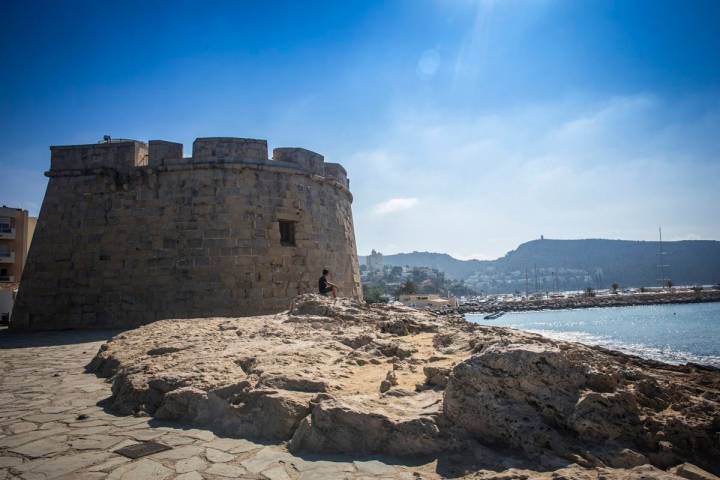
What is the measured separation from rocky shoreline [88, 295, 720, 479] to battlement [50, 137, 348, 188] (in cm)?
779

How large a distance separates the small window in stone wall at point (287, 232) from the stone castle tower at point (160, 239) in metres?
0.12

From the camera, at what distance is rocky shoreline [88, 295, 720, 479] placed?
2432 millimetres

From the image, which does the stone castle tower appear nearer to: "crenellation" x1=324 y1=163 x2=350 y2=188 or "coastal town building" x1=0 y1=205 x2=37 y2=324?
"crenellation" x1=324 y1=163 x2=350 y2=188

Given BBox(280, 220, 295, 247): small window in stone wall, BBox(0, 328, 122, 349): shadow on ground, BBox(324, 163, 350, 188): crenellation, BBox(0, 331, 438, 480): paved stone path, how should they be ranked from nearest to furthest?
BBox(0, 331, 438, 480): paved stone path
BBox(0, 328, 122, 349): shadow on ground
BBox(280, 220, 295, 247): small window in stone wall
BBox(324, 163, 350, 188): crenellation

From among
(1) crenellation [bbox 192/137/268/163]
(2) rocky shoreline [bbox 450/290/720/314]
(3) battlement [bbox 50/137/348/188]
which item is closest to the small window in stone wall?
(3) battlement [bbox 50/137/348/188]

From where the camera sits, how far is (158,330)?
622cm

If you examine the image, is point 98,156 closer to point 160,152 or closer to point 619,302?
point 160,152

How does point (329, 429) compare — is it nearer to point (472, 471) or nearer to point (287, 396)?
point (287, 396)

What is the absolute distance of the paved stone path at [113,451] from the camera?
8.63ft

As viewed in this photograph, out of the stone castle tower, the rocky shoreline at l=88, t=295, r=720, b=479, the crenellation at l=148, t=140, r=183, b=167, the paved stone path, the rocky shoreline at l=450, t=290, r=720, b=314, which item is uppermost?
the crenellation at l=148, t=140, r=183, b=167

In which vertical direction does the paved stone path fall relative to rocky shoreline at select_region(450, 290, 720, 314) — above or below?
above

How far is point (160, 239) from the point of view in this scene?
10.8 m

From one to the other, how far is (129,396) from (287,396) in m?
1.89

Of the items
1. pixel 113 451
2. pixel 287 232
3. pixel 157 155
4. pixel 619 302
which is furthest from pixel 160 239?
pixel 619 302
